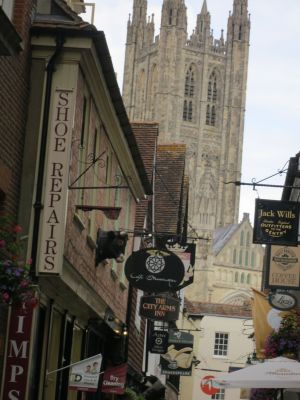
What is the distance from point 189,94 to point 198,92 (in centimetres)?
119

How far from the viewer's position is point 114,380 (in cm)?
1994

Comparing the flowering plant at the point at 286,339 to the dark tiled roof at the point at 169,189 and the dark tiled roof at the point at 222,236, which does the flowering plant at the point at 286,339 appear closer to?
the dark tiled roof at the point at 169,189

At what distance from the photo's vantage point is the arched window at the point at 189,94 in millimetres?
140250

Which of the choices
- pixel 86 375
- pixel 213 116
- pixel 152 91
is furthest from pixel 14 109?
pixel 213 116

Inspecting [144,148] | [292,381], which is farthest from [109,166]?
[144,148]

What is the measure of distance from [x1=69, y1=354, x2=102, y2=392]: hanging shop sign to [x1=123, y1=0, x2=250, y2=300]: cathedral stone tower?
386 feet

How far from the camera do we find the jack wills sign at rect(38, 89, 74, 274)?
1351 centimetres

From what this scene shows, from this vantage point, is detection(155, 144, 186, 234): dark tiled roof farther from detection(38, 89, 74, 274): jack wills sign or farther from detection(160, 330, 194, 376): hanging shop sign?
detection(38, 89, 74, 274): jack wills sign

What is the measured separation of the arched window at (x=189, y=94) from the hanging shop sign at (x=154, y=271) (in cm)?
12134

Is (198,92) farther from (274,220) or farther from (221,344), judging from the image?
(274,220)

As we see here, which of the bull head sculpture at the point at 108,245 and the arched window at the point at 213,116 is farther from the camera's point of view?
the arched window at the point at 213,116

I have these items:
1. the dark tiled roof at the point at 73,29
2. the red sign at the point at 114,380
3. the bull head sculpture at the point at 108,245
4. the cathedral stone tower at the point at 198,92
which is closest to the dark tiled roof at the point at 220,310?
the red sign at the point at 114,380

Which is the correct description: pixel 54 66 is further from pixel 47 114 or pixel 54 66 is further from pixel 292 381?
pixel 292 381

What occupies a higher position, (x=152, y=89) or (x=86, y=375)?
(x=152, y=89)
